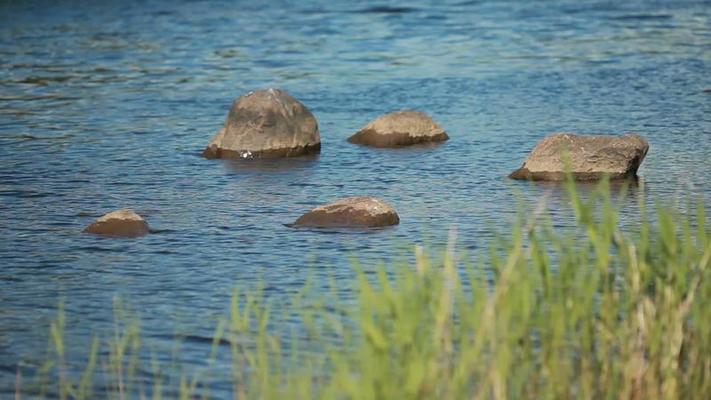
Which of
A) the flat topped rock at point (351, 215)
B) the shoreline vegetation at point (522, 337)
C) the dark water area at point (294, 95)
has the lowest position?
the dark water area at point (294, 95)

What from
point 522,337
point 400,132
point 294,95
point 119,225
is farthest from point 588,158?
point 522,337

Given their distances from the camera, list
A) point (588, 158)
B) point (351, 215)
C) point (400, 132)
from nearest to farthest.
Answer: point (351, 215) → point (588, 158) → point (400, 132)

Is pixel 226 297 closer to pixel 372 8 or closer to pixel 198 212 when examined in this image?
pixel 198 212

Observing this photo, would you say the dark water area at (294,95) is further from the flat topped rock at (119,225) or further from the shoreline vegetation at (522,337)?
the shoreline vegetation at (522,337)

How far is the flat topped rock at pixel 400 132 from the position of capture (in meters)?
17.8

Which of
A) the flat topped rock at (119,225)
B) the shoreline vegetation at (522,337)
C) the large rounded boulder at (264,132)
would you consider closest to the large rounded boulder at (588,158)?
the large rounded boulder at (264,132)

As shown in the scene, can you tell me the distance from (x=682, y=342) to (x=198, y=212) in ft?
23.3

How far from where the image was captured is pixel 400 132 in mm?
17766

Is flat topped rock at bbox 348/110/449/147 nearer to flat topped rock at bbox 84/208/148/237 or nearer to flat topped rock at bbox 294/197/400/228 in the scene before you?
flat topped rock at bbox 294/197/400/228

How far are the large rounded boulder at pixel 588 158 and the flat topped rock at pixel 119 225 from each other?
4.16 m

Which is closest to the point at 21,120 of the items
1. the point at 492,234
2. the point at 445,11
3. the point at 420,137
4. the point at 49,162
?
the point at 49,162

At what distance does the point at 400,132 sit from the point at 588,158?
3.04m

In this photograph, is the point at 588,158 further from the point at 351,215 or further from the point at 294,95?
the point at 294,95

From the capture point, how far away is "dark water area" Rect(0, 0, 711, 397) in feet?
38.5
